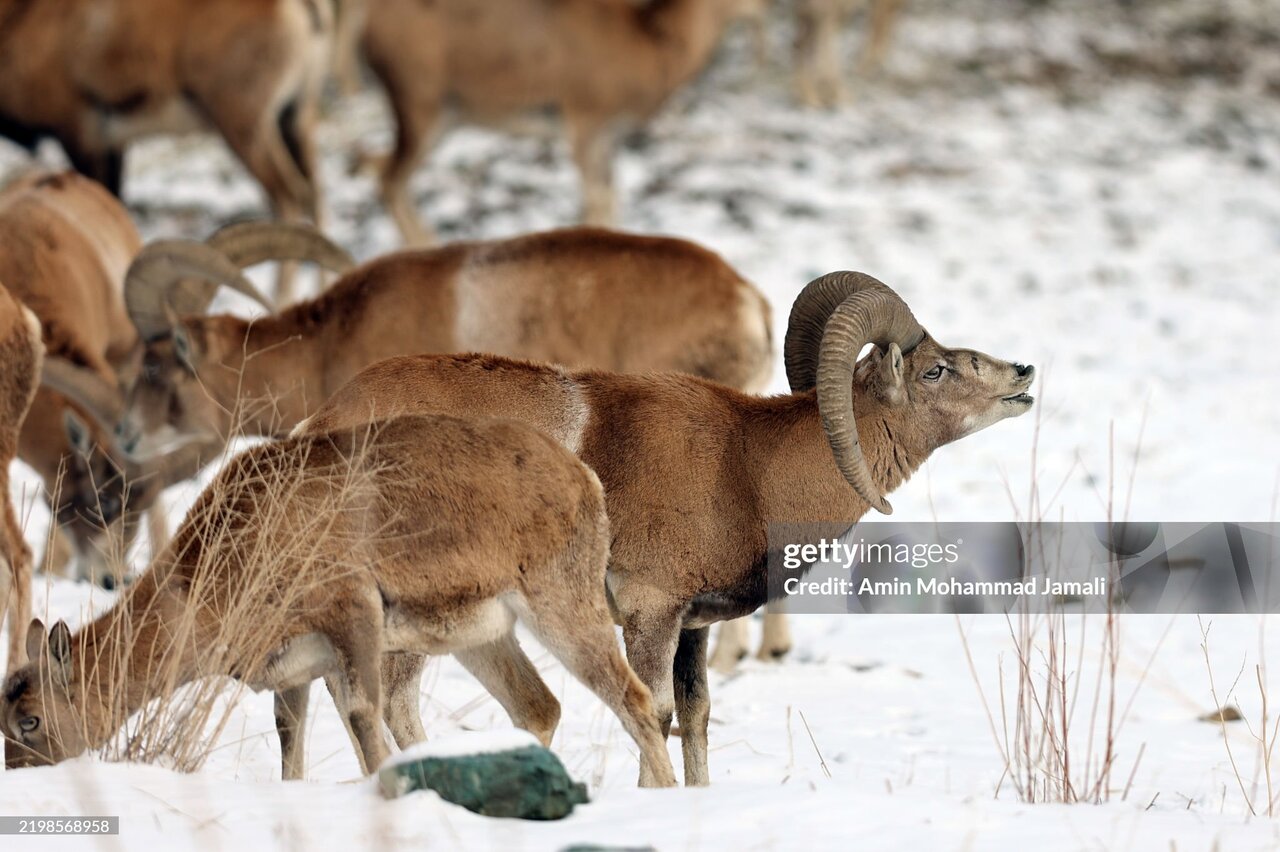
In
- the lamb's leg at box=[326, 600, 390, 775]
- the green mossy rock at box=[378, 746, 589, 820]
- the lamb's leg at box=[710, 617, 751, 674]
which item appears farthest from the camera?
the lamb's leg at box=[710, 617, 751, 674]

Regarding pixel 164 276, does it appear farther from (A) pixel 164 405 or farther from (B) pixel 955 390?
(B) pixel 955 390

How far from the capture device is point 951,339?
13.1 meters

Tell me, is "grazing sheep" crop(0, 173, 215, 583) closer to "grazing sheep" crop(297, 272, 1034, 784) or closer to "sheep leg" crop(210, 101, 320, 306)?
"sheep leg" crop(210, 101, 320, 306)

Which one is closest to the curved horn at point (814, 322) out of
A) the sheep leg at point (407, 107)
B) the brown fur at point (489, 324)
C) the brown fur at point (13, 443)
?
the brown fur at point (489, 324)

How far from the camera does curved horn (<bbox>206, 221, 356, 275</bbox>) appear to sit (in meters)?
8.98

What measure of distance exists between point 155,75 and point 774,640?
23.1 feet

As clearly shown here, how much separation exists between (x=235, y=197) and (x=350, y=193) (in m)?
1.00

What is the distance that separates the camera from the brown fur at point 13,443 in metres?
6.88

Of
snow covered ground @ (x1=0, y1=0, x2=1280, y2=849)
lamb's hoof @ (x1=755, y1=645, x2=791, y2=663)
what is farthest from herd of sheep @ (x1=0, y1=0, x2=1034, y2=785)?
snow covered ground @ (x1=0, y1=0, x2=1280, y2=849)

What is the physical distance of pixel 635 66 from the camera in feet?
47.2

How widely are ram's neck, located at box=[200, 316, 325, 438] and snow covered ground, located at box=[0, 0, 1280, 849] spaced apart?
0.98 metres

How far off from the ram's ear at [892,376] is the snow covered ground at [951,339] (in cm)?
52

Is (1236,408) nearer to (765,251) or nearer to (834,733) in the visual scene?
(765,251)

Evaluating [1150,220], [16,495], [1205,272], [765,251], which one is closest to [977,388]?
[16,495]
